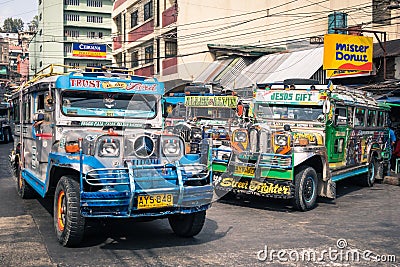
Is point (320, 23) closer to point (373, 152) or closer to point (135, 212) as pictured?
point (373, 152)

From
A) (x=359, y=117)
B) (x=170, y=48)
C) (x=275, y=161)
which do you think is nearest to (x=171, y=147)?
(x=275, y=161)

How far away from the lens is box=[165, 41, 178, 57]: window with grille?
28.9 meters

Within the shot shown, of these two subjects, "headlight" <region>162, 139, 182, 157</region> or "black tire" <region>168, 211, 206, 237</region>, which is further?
"black tire" <region>168, 211, 206, 237</region>

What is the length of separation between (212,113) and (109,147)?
7823 mm

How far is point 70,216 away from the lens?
595 centimetres

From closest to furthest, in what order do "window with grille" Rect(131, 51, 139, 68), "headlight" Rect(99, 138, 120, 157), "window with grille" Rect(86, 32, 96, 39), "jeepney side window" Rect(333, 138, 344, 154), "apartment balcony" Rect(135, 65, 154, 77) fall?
"headlight" Rect(99, 138, 120, 157) → "jeepney side window" Rect(333, 138, 344, 154) → "apartment balcony" Rect(135, 65, 154, 77) → "window with grille" Rect(131, 51, 139, 68) → "window with grille" Rect(86, 32, 96, 39)

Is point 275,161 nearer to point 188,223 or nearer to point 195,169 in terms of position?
point 188,223

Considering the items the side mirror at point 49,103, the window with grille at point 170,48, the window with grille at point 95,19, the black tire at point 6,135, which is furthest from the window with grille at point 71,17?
the side mirror at point 49,103

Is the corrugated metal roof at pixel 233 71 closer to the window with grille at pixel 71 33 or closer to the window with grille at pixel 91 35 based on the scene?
the window with grille at pixel 71 33

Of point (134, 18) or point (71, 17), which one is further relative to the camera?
point (71, 17)

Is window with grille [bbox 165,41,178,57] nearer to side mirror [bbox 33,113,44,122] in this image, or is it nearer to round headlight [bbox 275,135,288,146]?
round headlight [bbox 275,135,288,146]

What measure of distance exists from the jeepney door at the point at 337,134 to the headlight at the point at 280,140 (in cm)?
163

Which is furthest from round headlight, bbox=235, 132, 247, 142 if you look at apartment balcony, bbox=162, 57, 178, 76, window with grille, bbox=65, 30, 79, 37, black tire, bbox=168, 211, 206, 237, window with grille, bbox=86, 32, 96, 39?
window with grille, bbox=86, 32, 96, 39

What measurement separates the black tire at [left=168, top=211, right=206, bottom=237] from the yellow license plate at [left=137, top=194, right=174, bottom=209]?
0.70 meters
